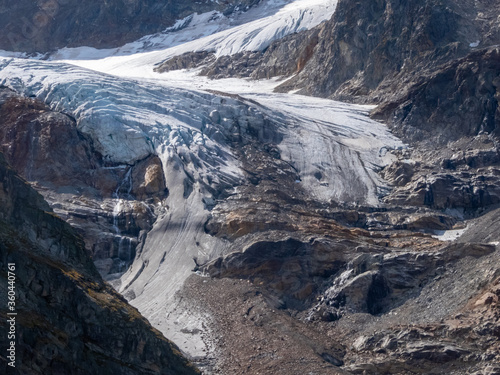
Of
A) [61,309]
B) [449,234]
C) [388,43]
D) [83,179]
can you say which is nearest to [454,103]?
[388,43]

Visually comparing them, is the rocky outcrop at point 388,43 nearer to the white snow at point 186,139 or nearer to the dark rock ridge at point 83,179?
the white snow at point 186,139

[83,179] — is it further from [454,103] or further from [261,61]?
[261,61]

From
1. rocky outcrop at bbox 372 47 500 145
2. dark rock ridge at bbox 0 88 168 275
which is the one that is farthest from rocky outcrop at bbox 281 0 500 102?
dark rock ridge at bbox 0 88 168 275

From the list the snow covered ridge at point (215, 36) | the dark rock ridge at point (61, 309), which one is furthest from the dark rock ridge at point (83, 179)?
the snow covered ridge at point (215, 36)

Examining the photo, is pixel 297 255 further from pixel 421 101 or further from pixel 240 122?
pixel 421 101

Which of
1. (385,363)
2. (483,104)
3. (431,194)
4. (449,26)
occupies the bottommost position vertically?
(385,363)

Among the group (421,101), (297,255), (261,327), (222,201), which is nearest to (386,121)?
(421,101)
